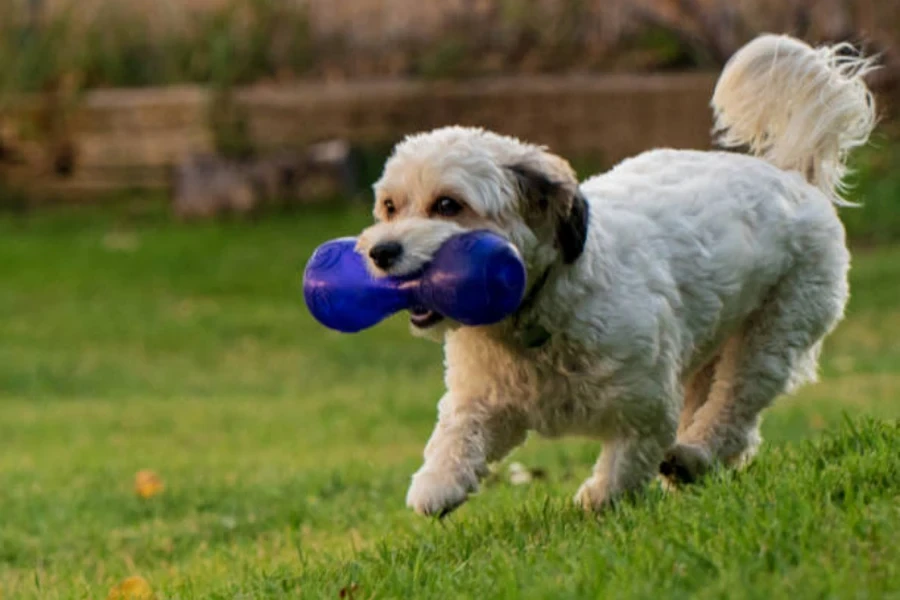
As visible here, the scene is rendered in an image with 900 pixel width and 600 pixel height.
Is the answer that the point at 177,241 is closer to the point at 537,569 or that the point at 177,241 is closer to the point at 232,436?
the point at 232,436

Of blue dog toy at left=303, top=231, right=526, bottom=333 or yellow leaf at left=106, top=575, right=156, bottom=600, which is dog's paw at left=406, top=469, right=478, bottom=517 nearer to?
blue dog toy at left=303, top=231, right=526, bottom=333

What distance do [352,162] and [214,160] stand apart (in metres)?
1.76

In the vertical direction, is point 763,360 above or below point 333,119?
above

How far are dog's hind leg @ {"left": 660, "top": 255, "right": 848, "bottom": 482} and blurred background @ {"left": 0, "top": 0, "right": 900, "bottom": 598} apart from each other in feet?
9.00

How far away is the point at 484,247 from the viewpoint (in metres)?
5.35

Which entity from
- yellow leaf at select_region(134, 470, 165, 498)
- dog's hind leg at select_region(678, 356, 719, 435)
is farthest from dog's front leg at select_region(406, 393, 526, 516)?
yellow leaf at select_region(134, 470, 165, 498)

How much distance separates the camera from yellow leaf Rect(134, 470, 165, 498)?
29.0ft

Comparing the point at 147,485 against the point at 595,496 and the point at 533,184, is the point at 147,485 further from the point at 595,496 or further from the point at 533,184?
the point at 533,184

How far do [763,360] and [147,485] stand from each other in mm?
3729

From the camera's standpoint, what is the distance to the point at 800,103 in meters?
7.12

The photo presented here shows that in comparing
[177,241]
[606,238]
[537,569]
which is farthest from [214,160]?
[537,569]

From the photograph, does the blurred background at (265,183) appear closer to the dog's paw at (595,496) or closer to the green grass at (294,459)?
the green grass at (294,459)

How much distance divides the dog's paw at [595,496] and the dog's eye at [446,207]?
113 cm

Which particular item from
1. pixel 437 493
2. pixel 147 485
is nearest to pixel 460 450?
pixel 437 493
